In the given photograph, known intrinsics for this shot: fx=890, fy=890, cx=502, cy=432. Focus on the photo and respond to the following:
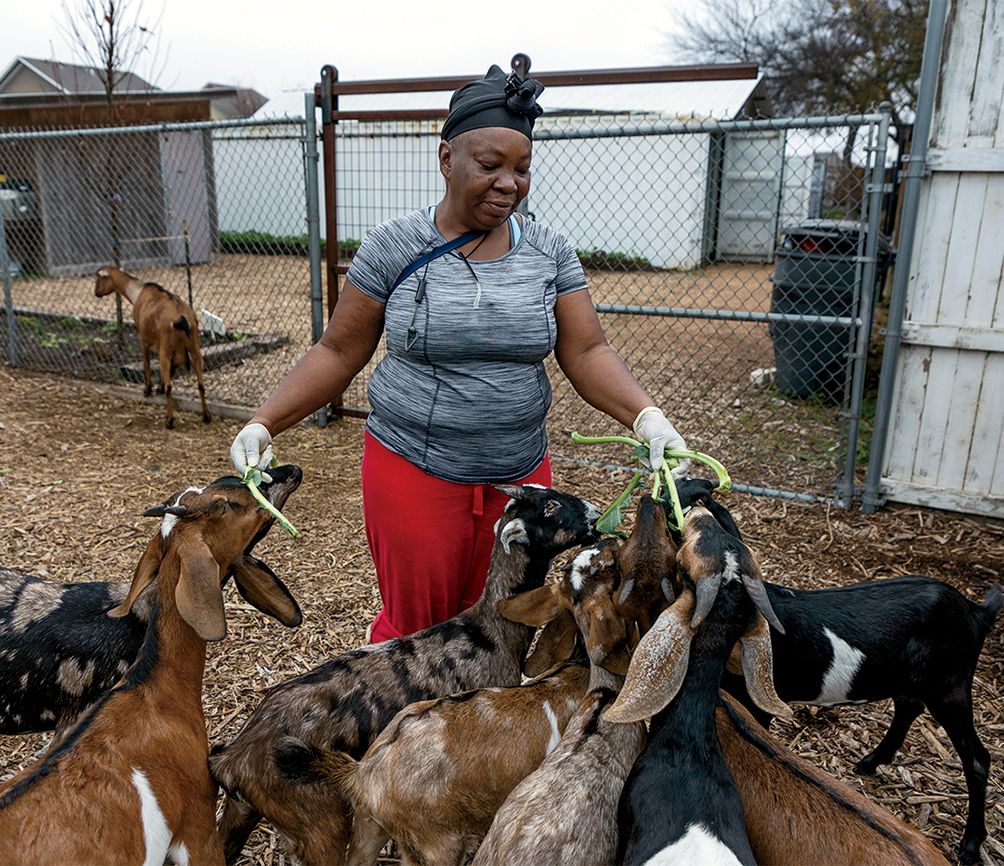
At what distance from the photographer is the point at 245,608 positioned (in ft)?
15.0

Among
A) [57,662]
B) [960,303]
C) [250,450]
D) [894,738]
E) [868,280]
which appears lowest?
[894,738]

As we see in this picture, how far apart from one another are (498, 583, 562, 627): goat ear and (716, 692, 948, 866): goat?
62cm

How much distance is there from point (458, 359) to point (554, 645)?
3.41 ft

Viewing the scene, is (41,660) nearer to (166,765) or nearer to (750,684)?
(166,765)

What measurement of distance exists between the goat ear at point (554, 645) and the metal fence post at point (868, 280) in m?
3.18

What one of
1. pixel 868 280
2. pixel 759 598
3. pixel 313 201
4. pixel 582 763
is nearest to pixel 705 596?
pixel 759 598

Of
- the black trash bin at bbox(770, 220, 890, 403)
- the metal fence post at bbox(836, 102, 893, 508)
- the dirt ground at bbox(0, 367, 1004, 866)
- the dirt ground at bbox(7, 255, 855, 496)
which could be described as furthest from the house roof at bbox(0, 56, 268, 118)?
the metal fence post at bbox(836, 102, 893, 508)

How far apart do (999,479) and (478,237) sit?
13.5ft

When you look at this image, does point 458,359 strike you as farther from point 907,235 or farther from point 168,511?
point 907,235

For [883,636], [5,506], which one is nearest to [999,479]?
[883,636]

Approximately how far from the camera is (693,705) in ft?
7.65

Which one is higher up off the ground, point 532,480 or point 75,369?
point 532,480

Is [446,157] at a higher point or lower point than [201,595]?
higher

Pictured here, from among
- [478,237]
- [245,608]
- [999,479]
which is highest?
[478,237]
